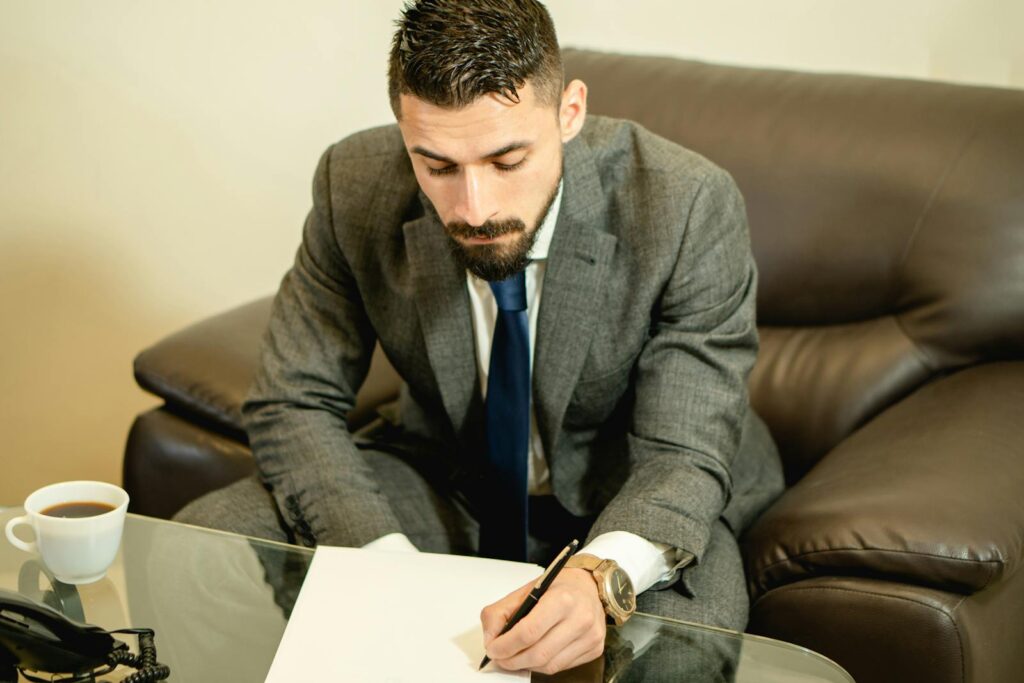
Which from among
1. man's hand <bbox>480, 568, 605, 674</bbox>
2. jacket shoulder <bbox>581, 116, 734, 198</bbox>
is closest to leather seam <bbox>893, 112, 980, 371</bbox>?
jacket shoulder <bbox>581, 116, 734, 198</bbox>

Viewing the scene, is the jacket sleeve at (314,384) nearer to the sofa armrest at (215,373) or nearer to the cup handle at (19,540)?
the sofa armrest at (215,373)

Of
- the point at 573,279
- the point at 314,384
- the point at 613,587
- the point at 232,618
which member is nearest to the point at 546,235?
the point at 573,279

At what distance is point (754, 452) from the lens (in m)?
1.77

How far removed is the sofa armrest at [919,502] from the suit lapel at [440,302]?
1.61ft

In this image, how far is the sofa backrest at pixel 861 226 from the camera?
71.0 inches

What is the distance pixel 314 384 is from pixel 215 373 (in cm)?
34

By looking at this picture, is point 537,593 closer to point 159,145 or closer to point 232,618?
point 232,618


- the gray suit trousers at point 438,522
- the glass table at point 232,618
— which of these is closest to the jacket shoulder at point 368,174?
the gray suit trousers at point 438,522

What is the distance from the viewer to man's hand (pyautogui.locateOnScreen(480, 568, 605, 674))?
1106 millimetres

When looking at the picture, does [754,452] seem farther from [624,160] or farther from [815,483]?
[624,160]

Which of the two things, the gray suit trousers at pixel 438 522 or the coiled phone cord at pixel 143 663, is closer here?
the coiled phone cord at pixel 143 663

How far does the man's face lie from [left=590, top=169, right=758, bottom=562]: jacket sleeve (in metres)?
0.23

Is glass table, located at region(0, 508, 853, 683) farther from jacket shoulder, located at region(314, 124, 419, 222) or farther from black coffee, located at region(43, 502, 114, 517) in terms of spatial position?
jacket shoulder, located at region(314, 124, 419, 222)

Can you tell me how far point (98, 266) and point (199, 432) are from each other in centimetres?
87
